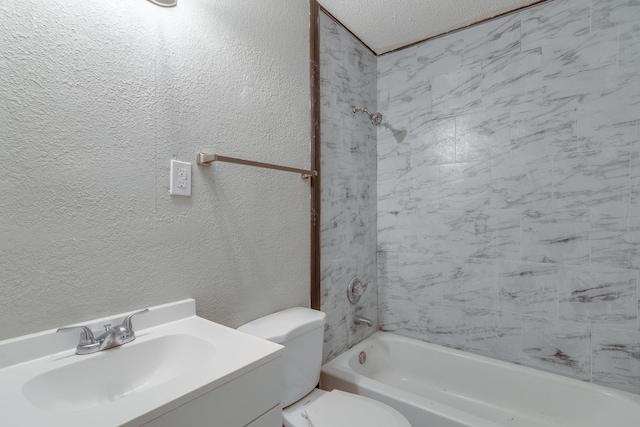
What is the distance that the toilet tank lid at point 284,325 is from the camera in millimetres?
1217

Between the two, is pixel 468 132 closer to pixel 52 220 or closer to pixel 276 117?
pixel 276 117

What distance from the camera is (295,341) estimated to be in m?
1.28

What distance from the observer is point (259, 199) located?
4.54ft

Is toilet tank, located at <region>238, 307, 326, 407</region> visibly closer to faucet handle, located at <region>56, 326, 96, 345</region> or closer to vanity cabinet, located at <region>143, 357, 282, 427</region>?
vanity cabinet, located at <region>143, 357, 282, 427</region>

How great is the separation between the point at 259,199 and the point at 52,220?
28.5 inches

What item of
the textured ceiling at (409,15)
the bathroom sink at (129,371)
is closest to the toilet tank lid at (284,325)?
the bathroom sink at (129,371)

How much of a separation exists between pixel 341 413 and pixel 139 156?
1.23 metres

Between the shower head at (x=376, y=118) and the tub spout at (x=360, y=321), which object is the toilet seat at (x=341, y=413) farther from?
the shower head at (x=376, y=118)

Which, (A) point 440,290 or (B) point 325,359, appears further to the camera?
(A) point 440,290

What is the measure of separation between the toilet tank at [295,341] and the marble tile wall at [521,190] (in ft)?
3.29

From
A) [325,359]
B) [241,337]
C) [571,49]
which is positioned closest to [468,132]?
[571,49]

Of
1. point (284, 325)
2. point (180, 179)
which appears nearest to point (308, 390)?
point (284, 325)

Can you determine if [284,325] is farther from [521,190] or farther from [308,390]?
[521,190]

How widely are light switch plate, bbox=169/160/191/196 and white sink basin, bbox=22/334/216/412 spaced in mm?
480
